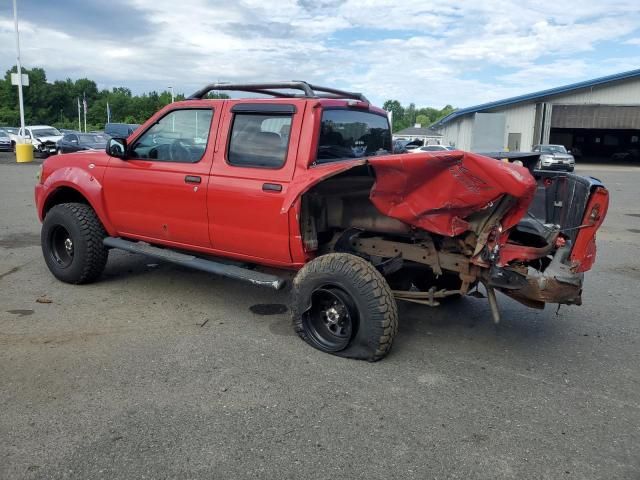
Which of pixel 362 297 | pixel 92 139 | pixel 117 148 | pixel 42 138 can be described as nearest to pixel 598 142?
pixel 92 139

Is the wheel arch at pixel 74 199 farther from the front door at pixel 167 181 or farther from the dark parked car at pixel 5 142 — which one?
the dark parked car at pixel 5 142

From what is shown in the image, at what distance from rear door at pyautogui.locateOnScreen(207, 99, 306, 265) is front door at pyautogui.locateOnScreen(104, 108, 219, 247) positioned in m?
0.16

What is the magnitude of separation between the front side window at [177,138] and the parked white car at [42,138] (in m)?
28.2

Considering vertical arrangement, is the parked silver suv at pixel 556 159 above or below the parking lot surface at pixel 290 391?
above

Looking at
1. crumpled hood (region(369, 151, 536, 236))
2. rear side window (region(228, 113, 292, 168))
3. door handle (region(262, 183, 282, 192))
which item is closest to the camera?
crumpled hood (region(369, 151, 536, 236))

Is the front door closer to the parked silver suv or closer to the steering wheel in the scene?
the steering wheel

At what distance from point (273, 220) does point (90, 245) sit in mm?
2348

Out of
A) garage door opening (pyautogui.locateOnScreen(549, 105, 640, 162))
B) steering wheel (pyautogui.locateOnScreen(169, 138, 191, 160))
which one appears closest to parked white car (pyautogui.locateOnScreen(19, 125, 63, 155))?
steering wheel (pyautogui.locateOnScreen(169, 138, 191, 160))

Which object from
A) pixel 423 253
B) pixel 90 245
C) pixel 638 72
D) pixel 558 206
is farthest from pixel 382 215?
pixel 638 72

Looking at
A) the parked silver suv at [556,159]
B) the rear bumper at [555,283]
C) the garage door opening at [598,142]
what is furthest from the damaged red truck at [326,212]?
the garage door opening at [598,142]

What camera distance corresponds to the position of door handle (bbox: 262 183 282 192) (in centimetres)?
441

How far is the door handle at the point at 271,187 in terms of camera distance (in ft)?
14.5

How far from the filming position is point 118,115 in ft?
315

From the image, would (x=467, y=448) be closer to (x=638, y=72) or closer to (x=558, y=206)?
(x=558, y=206)
